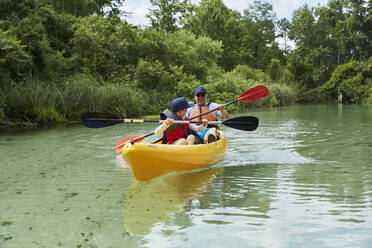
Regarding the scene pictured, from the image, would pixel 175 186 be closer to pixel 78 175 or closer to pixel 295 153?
pixel 78 175

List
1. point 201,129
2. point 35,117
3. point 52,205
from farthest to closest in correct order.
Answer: point 35,117
point 201,129
point 52,205

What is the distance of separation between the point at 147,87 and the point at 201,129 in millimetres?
12250

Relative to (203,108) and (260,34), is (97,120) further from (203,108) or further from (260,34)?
(260,34)

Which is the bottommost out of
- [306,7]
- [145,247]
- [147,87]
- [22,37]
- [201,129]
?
[145,247]

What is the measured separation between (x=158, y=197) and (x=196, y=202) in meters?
0.47

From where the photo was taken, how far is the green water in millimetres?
2877

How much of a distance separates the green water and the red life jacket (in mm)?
617

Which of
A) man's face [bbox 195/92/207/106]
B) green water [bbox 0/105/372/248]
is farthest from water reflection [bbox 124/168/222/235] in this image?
man's face [bbox 195/92/207/106]

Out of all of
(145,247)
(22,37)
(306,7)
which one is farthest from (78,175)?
(306,7)

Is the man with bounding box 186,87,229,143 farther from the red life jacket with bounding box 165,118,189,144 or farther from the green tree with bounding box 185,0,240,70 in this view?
the green tree with bounding box 185,0,240,70

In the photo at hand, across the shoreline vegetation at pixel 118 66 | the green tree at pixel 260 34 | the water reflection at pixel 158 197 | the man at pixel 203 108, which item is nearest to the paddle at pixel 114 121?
the man at pixel 203 108

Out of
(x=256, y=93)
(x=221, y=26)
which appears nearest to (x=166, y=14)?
(x=221, y=26)

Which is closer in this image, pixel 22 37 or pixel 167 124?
pixel 167 124

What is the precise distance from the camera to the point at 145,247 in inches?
107
